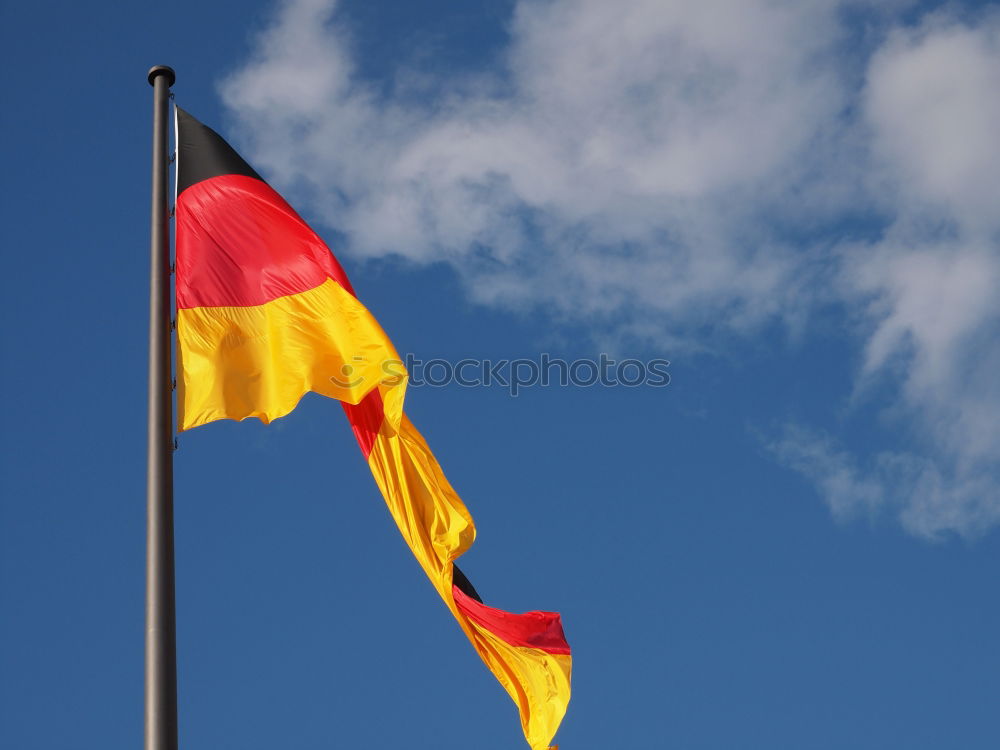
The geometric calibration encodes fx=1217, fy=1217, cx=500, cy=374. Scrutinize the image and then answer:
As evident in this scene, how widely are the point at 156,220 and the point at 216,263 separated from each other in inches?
49.9

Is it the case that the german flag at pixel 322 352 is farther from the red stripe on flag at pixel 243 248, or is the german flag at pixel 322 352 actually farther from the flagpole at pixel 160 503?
the flagpole at pixel 160 503

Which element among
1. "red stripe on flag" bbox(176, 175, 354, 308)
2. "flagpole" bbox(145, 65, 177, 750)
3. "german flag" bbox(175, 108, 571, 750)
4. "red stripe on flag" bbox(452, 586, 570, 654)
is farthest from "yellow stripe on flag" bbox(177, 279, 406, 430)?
"red stripe on flag" bbox(452, 586, 570, 654)

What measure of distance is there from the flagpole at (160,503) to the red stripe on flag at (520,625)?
403 centimetres

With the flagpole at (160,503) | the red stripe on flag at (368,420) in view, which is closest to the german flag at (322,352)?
the red stripe on flag at (368,420)

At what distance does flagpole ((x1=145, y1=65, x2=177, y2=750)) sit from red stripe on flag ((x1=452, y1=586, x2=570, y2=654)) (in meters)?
4.03

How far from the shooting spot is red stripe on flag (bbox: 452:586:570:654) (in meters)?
13.4

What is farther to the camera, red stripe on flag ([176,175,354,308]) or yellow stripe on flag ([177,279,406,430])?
red stripe on flag ([176,175,354,308])

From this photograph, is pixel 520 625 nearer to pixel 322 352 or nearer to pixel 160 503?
pixel 322 352

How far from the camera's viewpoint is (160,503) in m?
10.3

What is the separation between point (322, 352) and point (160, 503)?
321cm

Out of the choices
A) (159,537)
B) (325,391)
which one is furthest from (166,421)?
(325,391)

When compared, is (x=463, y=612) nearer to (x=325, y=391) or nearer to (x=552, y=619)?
(x=552, y=619)

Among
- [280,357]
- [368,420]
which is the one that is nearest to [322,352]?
[280,357]

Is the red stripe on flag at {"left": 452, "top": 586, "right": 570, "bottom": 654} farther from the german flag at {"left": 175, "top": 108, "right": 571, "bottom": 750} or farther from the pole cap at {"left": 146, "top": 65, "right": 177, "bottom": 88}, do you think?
the pole cap at {"left": 146, "top": 65, "right": 177, "bottom": 88}
